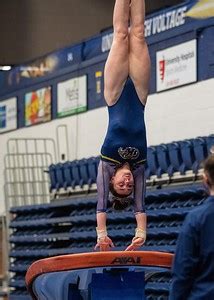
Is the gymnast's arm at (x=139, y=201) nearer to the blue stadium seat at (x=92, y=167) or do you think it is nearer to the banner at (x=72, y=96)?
the blue stadium seat at (x=92, y=167)

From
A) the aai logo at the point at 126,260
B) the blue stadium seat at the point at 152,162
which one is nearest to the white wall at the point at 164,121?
the blue stadium seat at the point at 152,162

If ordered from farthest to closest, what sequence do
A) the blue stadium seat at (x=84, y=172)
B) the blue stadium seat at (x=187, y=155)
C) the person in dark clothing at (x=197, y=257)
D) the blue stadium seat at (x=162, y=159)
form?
1. the blue stadium seat at (x=84, y=172)
2. the blue stadium seat at (x=162, y=159)
3. the blue stadium seat at (x=187, y=155)
4. the person in dark clothing at (x=197, y=257)

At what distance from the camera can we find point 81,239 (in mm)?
13070

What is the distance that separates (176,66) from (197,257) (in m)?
7.12

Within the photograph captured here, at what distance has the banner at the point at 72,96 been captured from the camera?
557 inches

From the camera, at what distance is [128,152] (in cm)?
683

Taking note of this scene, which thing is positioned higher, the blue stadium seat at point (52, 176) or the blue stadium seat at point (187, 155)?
the blue stadium seat at point (187, 155)

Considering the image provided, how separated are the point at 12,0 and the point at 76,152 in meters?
4.30

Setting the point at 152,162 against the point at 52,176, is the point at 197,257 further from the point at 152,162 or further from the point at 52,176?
the point at 52,176

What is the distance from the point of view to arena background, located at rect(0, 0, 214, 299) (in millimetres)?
11250

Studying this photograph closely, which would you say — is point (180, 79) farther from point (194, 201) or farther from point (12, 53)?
point (12, 53)

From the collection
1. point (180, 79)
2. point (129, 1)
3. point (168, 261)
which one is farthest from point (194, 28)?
point (168, 261)

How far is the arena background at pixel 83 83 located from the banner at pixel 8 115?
90mm

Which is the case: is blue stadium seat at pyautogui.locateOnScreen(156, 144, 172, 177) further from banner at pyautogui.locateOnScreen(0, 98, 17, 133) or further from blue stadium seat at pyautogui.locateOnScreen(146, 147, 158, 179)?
banner at pyautogui.locateOnScreen(0, 98, 17, 133)
